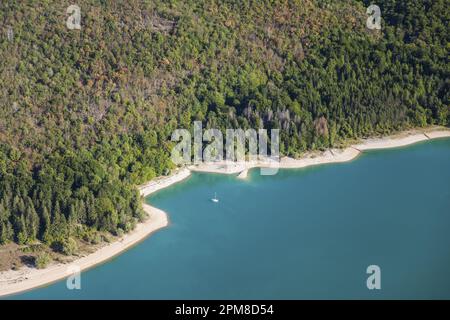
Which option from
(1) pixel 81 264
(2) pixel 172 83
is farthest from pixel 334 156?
(1) pixel 81 264

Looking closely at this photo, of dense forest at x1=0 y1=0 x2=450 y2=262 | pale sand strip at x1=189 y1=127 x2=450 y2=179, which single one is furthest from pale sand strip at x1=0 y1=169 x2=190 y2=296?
pale sand strip at x1=189 y1=127 x2=450 y2=179

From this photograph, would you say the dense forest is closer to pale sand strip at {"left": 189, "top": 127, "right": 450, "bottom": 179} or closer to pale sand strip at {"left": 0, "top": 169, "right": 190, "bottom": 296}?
pale sand strip at {"left": 0, "top": 169, "right": 190, "bottom": 296}

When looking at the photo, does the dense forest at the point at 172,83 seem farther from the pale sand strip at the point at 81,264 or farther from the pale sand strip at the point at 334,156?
the pale sand strip at the point at 334,156

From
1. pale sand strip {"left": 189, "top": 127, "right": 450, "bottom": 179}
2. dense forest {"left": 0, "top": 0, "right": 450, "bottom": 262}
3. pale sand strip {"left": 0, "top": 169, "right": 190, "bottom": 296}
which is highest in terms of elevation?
dense forest {"left": 0, "top": 0, "right": 450, "bottom": 262}

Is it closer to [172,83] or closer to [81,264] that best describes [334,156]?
[172,83]

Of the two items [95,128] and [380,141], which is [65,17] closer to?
[95,128]

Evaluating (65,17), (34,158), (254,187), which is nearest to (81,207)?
(34,158)

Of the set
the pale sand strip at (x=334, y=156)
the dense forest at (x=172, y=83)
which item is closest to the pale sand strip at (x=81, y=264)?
the dense forest at (x=172, y=83)

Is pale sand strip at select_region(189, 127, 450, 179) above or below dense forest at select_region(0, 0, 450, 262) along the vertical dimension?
below
